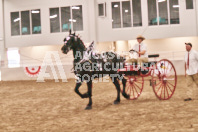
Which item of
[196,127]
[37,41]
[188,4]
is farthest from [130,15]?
[196,127]

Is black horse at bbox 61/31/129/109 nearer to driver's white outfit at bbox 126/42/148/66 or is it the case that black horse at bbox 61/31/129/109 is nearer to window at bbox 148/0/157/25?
driver's white outfit at bbox 126/42/148/66

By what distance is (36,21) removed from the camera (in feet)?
80.5

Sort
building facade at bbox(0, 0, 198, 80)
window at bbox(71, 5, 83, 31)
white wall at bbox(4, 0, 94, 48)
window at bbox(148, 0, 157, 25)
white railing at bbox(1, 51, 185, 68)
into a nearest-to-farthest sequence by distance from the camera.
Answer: building facade at bbox(0, 0, 198, 80) < white railing at bbox(1, 51, 185, 68) < window at bbox(148, 0, 157, 25) < white wall at bbox(4, 0, 94, 48) < window at bbox(71, 5, 83, 31)

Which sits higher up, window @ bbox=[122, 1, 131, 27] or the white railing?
window @ bbox=[122, 1, 131, 27]

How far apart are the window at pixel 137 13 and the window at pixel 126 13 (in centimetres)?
40

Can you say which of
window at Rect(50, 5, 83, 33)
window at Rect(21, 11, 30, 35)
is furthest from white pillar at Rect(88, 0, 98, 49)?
window at Rect(21, 11, 30, 35)

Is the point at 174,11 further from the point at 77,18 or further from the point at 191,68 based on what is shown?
the point at 191,68

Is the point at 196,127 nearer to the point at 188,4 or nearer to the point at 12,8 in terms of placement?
the point at 188,4

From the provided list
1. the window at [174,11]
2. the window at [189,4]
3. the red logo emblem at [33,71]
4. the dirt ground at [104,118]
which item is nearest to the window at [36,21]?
the red logo emblem at [33,71]

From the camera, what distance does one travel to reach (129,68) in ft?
32.0

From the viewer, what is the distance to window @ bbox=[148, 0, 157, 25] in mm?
22609

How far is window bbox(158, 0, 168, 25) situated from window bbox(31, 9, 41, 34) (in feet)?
32.5

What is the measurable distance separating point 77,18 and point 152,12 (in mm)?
6034

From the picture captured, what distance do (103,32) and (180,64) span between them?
6.59m
